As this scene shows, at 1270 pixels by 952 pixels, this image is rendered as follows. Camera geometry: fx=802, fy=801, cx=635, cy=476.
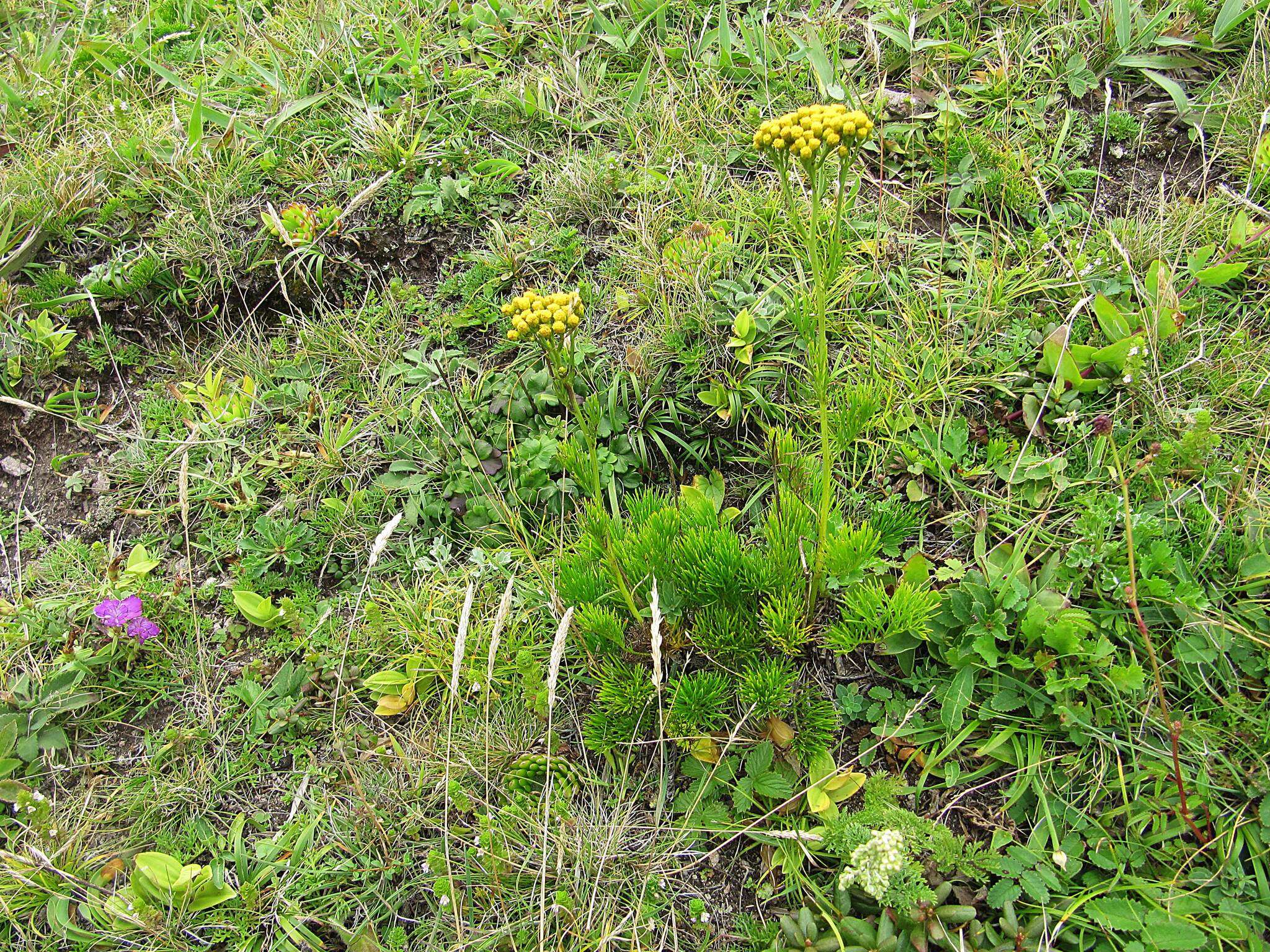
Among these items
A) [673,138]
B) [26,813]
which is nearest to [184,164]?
[673,138]

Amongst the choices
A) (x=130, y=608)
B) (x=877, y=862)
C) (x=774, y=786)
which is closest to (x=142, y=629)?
(x=130, y=608)

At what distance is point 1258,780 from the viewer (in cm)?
191

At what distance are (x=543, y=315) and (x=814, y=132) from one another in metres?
0.70

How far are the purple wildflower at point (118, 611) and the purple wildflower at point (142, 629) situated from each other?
2 cm

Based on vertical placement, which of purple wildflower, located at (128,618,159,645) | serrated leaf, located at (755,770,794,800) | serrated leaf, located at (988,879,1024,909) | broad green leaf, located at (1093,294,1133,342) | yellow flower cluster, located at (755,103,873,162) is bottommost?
serrated leaf, located at (988,879,1024,909)

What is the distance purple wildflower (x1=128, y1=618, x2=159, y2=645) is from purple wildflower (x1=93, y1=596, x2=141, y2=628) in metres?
0.02

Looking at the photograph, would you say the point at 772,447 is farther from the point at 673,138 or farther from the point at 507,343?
the point at 673,138

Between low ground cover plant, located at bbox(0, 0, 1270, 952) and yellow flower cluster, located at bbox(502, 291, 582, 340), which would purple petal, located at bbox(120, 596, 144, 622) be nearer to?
low ground cover plant, located at bbox(0, 0, 1270, 952)

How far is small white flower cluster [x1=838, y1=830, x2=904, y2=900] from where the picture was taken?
1776 millimetres

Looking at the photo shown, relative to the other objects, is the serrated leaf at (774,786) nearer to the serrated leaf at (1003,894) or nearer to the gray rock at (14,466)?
the serrated leaf at (1003,894)

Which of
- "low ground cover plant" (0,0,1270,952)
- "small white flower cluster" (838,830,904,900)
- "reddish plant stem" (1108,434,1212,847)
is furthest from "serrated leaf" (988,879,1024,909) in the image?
"reddish plant stem" (1108,434,1212,847)

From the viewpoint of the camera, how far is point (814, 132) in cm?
170

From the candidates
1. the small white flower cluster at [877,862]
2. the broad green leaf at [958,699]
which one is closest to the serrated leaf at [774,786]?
the small white flower cluster at [877,862]

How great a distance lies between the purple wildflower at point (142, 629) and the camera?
264 cm
